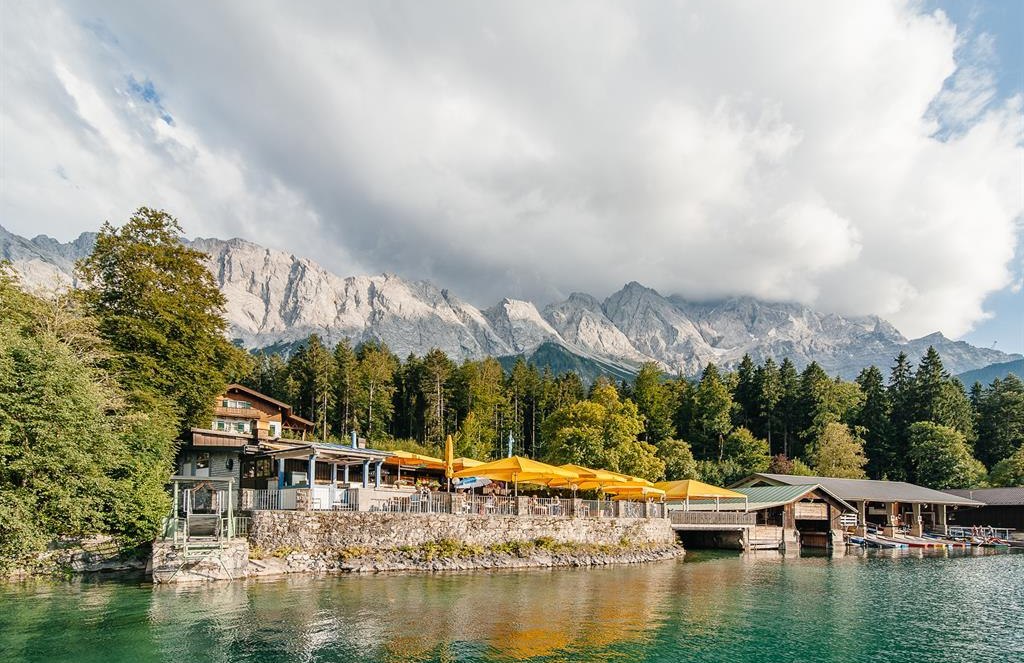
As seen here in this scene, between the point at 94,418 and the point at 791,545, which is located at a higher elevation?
the point at 94,418

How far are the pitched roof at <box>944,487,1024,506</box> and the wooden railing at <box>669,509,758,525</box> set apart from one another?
36225 millimetres

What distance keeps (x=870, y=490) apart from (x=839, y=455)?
16.5 metres

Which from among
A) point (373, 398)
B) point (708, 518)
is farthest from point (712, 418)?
point (373, 398)

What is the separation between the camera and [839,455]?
79.5 m

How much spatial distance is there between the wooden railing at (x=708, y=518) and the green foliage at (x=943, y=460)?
142 ft

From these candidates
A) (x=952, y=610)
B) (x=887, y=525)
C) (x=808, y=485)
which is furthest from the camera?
(x=887, y=525)

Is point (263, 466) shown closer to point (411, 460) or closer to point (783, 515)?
point (411, 460)

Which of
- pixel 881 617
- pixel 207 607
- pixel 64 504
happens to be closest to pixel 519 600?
pixel 207 607

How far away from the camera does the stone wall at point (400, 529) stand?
2945 centimetres

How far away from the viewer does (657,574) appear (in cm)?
3331

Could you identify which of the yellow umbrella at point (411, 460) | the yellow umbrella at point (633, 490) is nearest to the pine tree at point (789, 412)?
the yellow umbrella at point (633, 490)

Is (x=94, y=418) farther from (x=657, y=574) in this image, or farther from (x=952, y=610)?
(x=952, y=610)

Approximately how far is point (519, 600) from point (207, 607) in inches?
418

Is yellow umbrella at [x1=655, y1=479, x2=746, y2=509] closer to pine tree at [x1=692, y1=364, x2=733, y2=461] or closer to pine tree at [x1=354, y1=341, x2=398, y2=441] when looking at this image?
pine tree at [x1=692, y1=364, x2=733, y2=461]
